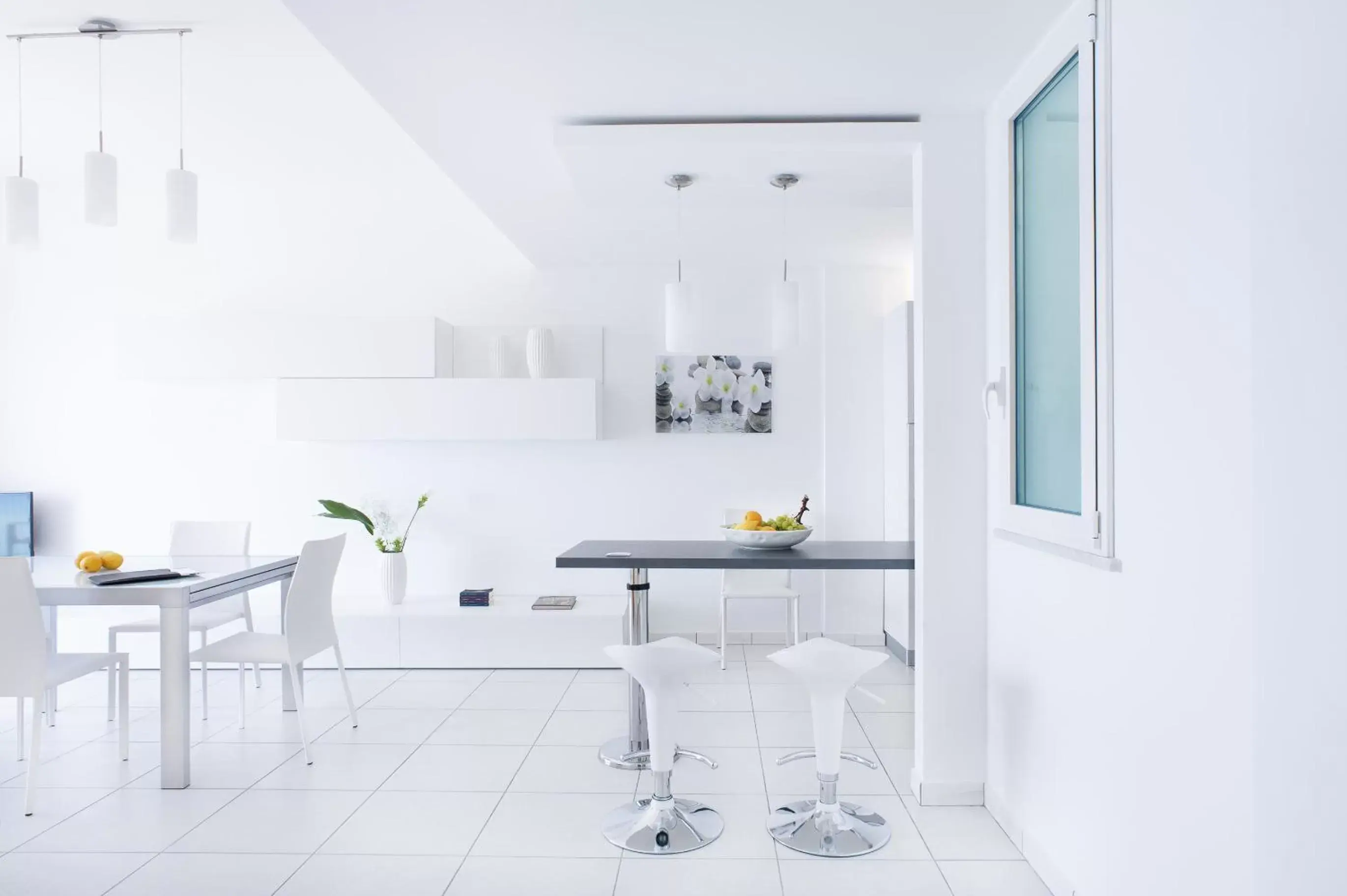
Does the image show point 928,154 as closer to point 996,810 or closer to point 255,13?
point 996,810

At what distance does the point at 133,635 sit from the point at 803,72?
4.89m

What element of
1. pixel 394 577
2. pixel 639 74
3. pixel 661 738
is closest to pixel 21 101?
pixel 394 577

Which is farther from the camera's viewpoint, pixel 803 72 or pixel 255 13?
pixel 255 13

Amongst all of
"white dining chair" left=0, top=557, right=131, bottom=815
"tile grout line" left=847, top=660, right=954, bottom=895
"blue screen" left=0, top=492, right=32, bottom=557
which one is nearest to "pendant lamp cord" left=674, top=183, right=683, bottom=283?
"tile grout line" left=847, top=660, right=954, bottom=895

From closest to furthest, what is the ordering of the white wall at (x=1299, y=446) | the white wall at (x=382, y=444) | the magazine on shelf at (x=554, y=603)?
the white wall at (x=1299, y=446) → the magazine on shelf at (x=554, y=603) → the white wall at (x=382, y=444)

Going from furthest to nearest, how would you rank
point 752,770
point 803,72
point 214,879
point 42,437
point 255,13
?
point 42,437
point 752,770
point 255,13
point 803,72
point 214,879

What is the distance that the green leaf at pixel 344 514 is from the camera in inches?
198

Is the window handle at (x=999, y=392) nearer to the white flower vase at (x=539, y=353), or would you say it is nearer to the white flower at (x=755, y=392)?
Answer: the white flower at (x=755, y=392)

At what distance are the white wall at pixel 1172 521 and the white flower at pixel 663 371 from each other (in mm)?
3359

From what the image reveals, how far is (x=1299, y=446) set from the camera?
4.35 feet

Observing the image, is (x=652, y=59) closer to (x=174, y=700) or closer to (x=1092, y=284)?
(x=1092, y=284)

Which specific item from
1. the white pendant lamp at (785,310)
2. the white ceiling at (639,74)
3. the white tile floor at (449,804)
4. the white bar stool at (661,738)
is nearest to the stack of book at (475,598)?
the white tile floor at (449,804)

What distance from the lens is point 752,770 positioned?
329cm

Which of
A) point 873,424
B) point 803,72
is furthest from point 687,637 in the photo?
point 803,72
